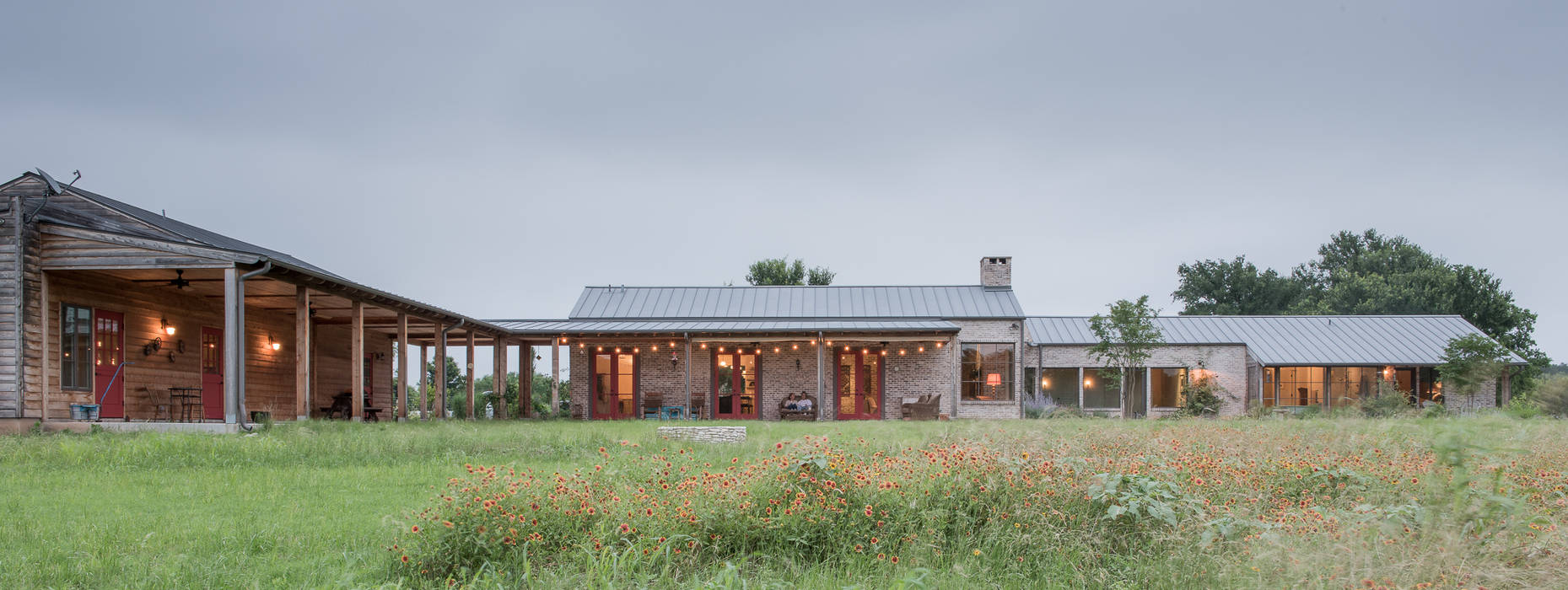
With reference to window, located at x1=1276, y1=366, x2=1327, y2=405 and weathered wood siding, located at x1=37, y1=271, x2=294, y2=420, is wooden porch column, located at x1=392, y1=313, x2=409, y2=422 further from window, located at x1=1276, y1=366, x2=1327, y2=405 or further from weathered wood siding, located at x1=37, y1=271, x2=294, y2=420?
window, located at x1=1276, y1=366, x2=1327, y2=405

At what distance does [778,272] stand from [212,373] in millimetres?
26848

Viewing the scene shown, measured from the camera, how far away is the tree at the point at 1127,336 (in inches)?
854

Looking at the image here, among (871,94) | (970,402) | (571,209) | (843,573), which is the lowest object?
(970,402)

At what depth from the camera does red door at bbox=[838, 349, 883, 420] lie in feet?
71.2

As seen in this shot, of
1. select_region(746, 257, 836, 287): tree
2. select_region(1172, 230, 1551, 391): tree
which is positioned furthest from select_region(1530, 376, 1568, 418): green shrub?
select_region(746, 257, 836, 287): tree

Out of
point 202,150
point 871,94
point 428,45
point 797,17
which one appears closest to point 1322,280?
point 871,94

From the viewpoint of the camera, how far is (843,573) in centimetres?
416

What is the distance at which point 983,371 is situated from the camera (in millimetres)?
22094

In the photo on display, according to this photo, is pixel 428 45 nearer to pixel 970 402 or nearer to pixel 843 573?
pixel 970 402

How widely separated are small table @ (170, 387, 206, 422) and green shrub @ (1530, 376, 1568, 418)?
975 inches

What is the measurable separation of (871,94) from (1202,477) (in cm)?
1576

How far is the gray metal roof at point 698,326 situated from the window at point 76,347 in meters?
8.06

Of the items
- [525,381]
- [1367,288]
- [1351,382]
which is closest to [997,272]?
[1351,382]

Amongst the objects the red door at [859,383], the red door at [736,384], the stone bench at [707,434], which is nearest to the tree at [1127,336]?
the red door at [859,383]
